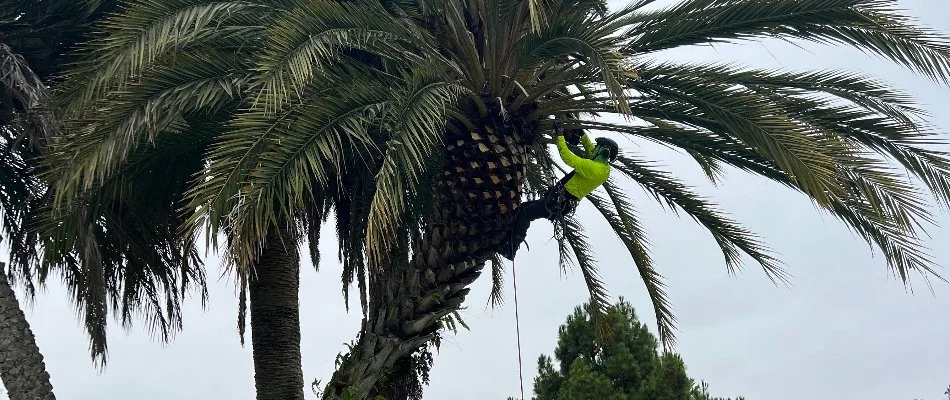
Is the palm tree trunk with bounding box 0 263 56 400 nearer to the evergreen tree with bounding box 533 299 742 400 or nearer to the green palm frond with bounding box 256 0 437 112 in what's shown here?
the green palm frond with bounding box 256 0 437 112

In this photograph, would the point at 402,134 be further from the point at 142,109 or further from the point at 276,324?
the point at 276,324

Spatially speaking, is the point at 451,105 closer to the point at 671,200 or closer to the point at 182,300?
the point at 671,200

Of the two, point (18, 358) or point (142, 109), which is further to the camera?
point (18, 358)

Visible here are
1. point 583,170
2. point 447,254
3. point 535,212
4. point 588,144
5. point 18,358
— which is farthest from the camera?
point 18,358

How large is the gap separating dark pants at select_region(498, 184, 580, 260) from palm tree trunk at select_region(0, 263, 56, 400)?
13.2 feet

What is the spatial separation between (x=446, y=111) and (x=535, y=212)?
4.16 ft

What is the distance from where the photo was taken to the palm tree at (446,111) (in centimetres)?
851

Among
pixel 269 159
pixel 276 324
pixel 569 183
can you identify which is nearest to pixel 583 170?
pixel 569 183

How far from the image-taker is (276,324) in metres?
12.8

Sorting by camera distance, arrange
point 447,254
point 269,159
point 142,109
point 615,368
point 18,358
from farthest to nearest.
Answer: point 615,368 → point 18,358 → point 447,254 → point 142,109 → point 269,159

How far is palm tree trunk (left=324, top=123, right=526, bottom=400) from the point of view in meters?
9.91

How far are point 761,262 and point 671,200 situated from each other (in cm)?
98

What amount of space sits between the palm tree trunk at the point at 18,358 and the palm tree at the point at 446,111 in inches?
53.8

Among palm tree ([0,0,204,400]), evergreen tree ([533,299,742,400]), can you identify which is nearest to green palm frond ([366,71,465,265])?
palm tree ([0,0,204,400])
